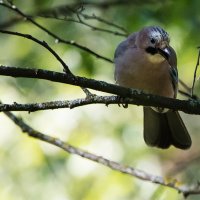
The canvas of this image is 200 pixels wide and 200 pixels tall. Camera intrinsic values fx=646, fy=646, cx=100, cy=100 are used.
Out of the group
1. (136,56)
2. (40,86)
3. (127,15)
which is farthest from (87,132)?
(136,56)

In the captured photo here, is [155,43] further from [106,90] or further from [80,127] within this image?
[80,127]

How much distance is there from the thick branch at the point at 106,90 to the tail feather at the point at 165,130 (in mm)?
1290

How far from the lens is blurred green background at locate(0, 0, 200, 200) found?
535 centimetres

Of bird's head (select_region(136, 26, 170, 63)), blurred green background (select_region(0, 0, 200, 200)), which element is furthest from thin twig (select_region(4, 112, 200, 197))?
blurred green background (select_region(0, 0, 200, 200))

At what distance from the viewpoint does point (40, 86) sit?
5.91 metres

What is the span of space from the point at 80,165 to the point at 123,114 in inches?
47.5

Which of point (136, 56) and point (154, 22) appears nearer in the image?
point (136, 56)

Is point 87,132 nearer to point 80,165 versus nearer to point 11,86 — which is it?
point 80,165

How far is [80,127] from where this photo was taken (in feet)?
18.8

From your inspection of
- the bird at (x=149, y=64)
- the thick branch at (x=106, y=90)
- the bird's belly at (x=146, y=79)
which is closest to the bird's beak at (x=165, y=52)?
the bird at (x=149, y=64)

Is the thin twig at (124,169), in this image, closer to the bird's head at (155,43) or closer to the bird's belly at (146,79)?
the bird's belly at (146,79)

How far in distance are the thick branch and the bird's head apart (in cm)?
80

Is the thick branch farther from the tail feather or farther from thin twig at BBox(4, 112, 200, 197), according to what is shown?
the tail feather

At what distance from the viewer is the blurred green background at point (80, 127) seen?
5.35 m
